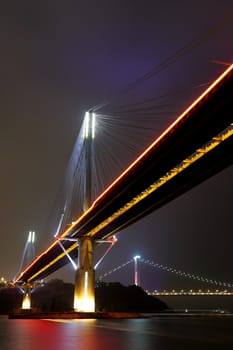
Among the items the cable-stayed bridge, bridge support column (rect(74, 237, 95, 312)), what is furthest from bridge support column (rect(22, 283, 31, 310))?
bridge support column (rect(74, 237, 95, 312))

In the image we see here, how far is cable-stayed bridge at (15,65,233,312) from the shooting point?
2159 cm

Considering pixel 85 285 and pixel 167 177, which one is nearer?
pixel 167 177

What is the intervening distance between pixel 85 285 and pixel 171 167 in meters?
17.7

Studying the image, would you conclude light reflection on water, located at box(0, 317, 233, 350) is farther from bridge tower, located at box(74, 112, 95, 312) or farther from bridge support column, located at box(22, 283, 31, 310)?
bridge support column, located at box(22, 283, 31, 310)

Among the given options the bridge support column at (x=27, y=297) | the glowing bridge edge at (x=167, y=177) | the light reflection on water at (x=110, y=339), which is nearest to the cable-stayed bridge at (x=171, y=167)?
the glowing bridge edge at (x=167, y=177)

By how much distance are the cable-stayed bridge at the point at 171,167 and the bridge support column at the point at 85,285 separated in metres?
2.53

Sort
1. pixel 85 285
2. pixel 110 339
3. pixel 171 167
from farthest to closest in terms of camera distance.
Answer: pixel 85 285, pixel 171 167, pixel 110 339

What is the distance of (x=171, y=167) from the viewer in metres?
28.0

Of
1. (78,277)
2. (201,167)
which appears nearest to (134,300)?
(78,277)

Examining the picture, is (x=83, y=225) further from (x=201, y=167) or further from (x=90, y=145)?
(x=201, y=167)

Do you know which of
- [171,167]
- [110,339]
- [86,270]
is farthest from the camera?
Result: [86,270]

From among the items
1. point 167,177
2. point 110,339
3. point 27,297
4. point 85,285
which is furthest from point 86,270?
point 27,297

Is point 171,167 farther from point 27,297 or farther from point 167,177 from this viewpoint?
point 27,297

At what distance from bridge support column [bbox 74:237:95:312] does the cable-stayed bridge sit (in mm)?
2528
